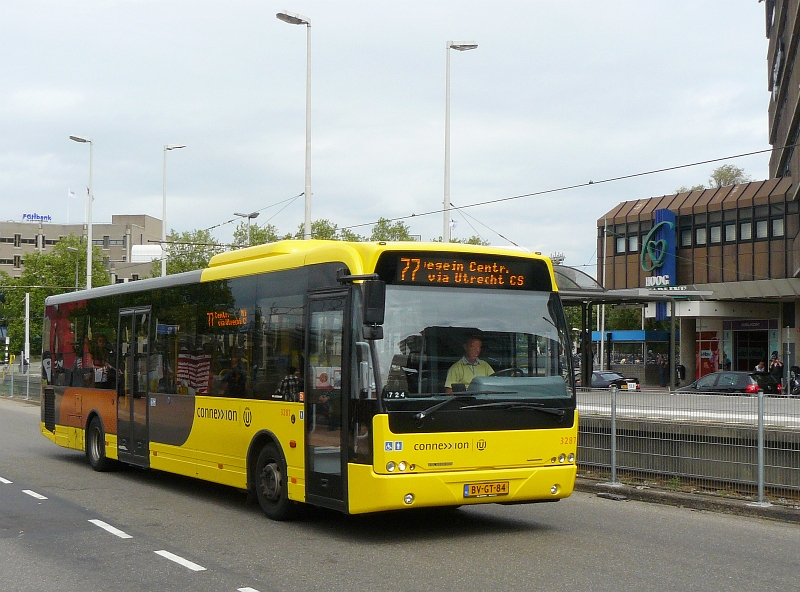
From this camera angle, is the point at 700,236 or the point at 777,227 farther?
the point at 700,236

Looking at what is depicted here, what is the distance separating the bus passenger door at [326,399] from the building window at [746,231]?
1535 inches

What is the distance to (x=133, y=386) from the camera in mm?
15266

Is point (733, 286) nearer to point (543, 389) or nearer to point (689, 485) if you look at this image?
point (689, 485)

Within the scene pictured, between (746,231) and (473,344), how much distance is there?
39263 millimetres

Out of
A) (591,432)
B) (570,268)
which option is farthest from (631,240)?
(591,432)

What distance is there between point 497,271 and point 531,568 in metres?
3.17

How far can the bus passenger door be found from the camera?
998 centimetres

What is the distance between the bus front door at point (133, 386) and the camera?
48.9 ft

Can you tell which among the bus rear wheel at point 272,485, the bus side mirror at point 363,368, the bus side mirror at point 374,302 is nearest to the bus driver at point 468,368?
the bus side mirror at point 363,368

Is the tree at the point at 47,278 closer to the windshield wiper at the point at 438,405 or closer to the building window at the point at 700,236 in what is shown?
the building window at the point at 700,236

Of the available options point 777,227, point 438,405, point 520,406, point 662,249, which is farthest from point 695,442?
point 662,249

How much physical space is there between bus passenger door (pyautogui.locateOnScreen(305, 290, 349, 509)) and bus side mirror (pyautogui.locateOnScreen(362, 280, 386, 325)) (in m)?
0.68

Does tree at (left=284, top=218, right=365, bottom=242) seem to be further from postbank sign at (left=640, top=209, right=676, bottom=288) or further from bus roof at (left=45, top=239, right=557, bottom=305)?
bus roof at (left=45, top=239, right=557, bottom=305)

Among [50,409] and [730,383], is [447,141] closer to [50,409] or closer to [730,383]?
[730,383]
